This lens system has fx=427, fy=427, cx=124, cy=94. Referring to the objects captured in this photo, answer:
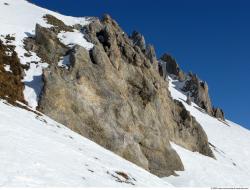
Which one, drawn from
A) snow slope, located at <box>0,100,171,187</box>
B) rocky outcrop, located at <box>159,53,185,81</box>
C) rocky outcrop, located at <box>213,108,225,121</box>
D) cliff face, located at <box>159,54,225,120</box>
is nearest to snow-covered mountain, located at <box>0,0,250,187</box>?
snow slope, located at <box>0,100,171,187</box>

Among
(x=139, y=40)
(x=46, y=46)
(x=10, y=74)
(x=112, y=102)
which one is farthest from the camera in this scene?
(x=139, y=40)

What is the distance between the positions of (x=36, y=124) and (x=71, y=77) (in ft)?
37.2

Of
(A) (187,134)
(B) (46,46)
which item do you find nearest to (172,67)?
(A) (187,134)

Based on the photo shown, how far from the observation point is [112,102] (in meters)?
39.3

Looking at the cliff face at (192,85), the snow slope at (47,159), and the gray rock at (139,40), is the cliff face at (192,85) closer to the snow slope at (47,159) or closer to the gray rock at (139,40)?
the gray rock at (139,40)

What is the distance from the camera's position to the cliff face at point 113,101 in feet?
116

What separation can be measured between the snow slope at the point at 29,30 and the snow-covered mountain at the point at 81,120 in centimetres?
10

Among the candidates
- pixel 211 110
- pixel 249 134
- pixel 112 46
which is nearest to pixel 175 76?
pixel 211 110

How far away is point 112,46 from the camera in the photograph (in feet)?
159

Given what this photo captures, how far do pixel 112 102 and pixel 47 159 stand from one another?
1974 centimetres

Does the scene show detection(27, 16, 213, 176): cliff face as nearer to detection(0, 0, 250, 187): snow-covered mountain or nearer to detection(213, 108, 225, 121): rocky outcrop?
detection(0, 0, 250, 187): snow-covered mountain

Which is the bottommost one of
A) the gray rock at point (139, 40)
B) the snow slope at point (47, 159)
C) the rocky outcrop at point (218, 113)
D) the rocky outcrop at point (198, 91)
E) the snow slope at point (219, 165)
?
the snow slope at point (47, 159)

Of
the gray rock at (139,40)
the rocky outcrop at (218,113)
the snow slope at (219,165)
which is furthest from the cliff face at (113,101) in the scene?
the gray rock at (139,40)

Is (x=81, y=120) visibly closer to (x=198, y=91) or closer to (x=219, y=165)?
(x=219, y=165)
